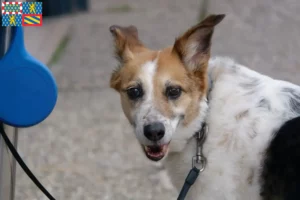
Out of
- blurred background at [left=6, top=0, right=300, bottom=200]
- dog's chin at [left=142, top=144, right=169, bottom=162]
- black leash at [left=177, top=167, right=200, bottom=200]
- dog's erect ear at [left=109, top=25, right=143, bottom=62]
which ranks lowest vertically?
blurred background at [left=6, top=0, right=300, bottom=200]

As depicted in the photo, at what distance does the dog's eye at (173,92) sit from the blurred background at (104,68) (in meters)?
1.49

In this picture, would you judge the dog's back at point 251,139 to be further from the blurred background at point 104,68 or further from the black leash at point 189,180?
the blurred background at point 104,68

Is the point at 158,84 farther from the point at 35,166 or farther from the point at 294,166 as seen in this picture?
the point at 35,166

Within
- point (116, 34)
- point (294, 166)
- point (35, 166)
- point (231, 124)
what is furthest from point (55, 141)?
point (294, 166)

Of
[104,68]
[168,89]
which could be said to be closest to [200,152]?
[168,89]

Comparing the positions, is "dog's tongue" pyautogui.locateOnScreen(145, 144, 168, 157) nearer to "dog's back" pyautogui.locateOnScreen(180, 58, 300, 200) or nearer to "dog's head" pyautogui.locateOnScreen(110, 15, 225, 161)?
"dog's head" pyautogui.locateOnScreen(110, 15, 225, 161)

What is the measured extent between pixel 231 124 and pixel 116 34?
93cm

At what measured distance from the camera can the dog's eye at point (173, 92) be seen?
3.05 m

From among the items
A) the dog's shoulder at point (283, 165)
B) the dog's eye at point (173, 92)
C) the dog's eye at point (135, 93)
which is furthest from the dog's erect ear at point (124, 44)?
the dog's shoulder at point (283, 165)

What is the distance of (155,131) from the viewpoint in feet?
9.45

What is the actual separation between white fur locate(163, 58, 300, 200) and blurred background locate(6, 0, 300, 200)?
134 cm

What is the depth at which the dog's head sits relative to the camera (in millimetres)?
2961

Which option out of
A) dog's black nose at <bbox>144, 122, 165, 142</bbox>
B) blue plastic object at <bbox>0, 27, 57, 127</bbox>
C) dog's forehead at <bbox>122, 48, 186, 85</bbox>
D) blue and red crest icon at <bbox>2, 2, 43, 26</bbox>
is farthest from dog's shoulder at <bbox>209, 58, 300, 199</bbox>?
blue and red crest icon at <bbox>2, 2, 43, 26</bbox>

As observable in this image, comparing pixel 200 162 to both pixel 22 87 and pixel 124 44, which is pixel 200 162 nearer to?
pixel 124 44
